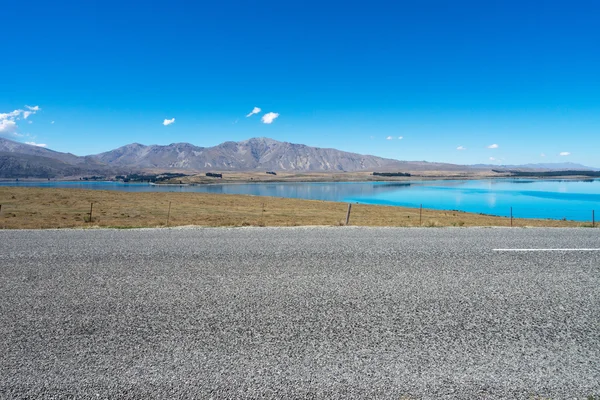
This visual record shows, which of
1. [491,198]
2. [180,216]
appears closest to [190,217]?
[180,216]

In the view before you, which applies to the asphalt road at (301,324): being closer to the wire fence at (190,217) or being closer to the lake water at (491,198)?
the wire fence at (190,217)

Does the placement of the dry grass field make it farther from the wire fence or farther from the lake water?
the lake water

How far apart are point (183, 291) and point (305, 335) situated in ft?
9.07

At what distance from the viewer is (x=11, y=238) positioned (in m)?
11.2

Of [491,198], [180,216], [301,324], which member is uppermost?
[301,324]

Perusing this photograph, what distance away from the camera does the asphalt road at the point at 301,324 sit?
377 centimetres

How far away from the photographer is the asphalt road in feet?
12.4

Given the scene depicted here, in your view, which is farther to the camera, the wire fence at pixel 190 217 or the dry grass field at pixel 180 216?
the dry grass field at pixel 180 216

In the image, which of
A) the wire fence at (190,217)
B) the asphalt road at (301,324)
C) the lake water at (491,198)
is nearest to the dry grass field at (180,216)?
the wire fence at (190,217)

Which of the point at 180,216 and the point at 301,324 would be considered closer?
the point at 301,324

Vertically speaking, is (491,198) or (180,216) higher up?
(180,216)

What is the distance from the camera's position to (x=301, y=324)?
4988 mm

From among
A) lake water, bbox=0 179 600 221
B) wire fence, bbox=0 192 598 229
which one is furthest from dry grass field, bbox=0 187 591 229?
lake water, bbox=0 179 600 221

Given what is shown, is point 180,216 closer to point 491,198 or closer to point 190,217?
point 190,217
